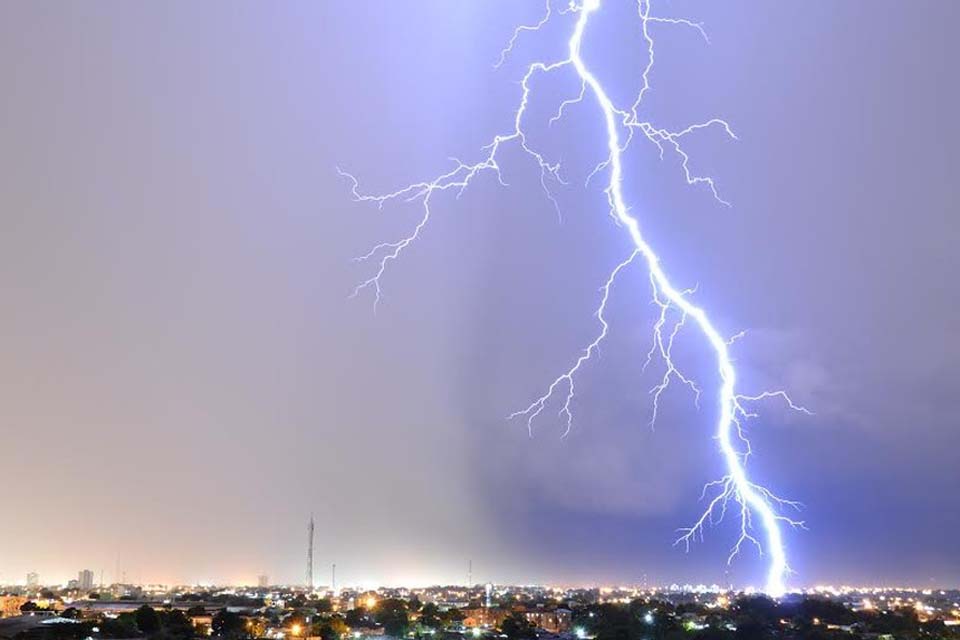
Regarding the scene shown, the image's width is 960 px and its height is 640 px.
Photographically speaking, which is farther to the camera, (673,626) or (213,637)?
(673,626)

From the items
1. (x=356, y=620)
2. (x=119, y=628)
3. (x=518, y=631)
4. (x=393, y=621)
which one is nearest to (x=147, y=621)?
(x=119, y=628)

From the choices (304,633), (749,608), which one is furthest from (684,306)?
(749,608)

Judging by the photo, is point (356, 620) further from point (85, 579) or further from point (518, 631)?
point (85, 579)

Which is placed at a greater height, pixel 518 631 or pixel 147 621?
pixel 147 621

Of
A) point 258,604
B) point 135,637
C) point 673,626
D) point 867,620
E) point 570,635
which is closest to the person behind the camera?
point 135,637

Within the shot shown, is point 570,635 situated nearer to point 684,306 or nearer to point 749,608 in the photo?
point 749,608

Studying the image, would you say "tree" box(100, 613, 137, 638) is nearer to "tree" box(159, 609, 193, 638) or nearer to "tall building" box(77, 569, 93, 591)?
"tree" box(159, 609, 193, 638)

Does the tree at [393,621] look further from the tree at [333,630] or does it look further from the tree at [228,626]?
the tree at [228,626]

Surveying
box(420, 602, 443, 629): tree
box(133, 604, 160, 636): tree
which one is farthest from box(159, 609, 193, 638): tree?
box(420, 602, 443, 629): tree

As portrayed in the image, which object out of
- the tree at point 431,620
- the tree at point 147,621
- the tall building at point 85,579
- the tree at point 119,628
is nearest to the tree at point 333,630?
the tree at point 431,620
